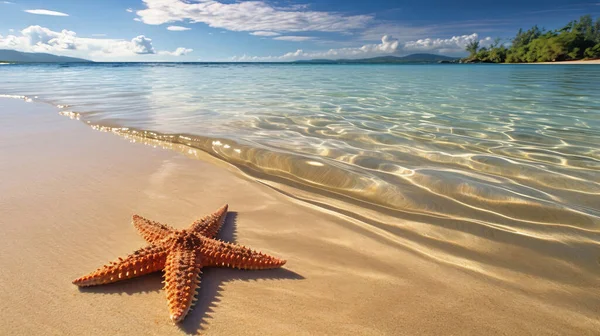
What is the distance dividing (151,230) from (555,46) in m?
115

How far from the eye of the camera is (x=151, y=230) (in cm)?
271

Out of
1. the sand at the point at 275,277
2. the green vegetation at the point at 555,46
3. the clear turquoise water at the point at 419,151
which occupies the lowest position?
the sand at the point at 275,277

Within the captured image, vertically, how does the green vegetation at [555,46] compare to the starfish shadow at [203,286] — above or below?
above

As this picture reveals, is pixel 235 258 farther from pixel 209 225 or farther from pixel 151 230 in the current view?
pixel 151 230

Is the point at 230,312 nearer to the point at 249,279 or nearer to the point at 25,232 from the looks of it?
the point at 249,279

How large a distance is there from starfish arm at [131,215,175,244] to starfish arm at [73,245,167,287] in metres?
0.32

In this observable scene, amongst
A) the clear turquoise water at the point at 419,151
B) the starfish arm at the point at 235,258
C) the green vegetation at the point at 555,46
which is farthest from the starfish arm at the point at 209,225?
the green vegetation at the point at 555,46

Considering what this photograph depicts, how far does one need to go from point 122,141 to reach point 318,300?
5542mm

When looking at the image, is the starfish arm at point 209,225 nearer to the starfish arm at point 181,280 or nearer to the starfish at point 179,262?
the starfish at point 179,262

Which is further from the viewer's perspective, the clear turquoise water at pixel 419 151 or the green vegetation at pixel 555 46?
the green vegetation at pixel 555 46

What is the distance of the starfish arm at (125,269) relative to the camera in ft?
7.18

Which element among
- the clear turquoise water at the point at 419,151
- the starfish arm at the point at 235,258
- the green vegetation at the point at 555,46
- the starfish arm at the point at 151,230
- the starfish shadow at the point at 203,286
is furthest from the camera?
the green vegetation at the point at 555,46

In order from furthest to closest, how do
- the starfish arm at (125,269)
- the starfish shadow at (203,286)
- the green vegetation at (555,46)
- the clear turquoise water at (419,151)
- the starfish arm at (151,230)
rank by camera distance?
1. the green vegetation at (555,46)
2. the clear turquoise water at (419,151)
3. the starfish arm at (151,230)
4. the starfish arm at (125,269)
5. the starfish shadow at (203,286)

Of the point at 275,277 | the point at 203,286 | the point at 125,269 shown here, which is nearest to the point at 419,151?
the point at 275,277
